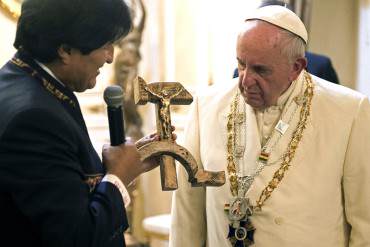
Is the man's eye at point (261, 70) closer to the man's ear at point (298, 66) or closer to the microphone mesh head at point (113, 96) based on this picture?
the man's ear at point (298, 66)

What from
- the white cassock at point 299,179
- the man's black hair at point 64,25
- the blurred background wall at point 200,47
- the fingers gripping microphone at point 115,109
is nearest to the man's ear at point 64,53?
the man's black hair at point 64,25

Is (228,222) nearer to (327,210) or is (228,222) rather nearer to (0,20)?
(327,210)

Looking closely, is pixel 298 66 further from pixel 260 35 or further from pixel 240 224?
pixel 240 224

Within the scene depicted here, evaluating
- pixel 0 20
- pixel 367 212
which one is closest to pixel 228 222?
pixel 367 212

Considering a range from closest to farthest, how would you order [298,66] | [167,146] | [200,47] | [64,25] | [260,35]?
1. [64,25]
2. [167,146]
3. [260,35]
4. [298,66]
5. [200,47]

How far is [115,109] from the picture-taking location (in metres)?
1.83

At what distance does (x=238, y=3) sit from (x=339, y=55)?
0.89 meters

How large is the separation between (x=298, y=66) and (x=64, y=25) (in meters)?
1.04

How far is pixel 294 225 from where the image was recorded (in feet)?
7.86

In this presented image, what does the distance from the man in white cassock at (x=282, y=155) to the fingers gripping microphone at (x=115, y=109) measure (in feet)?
2.29

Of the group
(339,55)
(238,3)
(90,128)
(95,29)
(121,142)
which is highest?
(95,29)

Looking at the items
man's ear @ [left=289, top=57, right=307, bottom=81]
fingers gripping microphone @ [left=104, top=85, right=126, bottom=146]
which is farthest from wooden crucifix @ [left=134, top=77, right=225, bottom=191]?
man's ear @ [left=289, top=57, right=307, bottom=81]

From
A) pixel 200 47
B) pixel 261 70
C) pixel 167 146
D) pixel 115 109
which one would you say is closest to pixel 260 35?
pixel 261 70

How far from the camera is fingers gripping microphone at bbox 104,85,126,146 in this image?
5.94 ft
